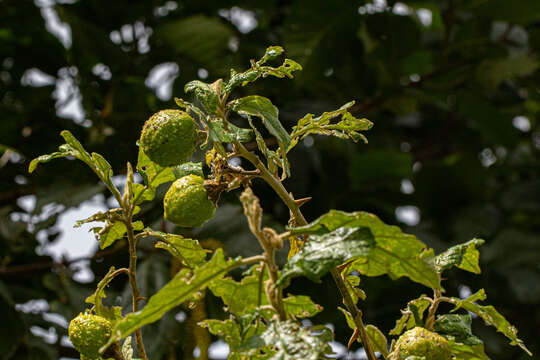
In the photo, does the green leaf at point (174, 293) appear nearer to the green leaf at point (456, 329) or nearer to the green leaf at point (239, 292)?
the green leaf at point (239, 292)

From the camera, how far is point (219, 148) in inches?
15.6

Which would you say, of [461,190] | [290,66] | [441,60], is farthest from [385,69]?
[290,66]

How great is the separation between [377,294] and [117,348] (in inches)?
43.4

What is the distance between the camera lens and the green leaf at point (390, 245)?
1.15ft

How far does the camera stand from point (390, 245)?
360 mm

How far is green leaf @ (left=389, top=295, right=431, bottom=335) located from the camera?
47cm

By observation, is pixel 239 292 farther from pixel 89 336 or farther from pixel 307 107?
pixel 307 107

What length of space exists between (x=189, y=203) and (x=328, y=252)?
131 millimetres

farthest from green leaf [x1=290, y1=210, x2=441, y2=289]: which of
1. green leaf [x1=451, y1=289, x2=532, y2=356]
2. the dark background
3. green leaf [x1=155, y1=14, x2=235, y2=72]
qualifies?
green leaf [x1=155, y1=14, x2=235, y2=72]

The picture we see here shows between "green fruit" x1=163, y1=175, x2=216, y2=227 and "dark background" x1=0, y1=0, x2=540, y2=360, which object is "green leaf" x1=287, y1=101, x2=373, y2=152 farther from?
"dark background" x1=0, y1=0, x2=540, y2=360

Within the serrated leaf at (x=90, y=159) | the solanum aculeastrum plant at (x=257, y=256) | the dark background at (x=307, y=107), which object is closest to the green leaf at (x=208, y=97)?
the solanum aculeastrum plant at (x=257, y=256)

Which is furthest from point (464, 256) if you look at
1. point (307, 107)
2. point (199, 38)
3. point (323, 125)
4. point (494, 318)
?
point (199, 38)

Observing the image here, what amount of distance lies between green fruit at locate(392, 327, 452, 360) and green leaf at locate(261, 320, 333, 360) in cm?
9

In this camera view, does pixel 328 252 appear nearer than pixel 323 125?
Yes
